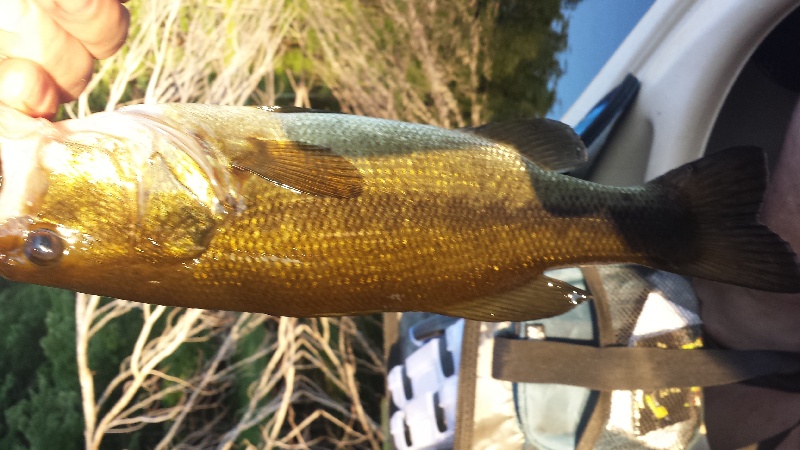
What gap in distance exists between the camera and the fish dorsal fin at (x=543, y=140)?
2.62 feet

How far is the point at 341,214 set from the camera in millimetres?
646

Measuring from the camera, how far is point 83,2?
0.61 meters

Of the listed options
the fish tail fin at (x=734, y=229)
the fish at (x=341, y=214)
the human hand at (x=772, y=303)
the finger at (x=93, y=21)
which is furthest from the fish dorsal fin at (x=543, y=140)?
the human hand at (x=772, y=303)

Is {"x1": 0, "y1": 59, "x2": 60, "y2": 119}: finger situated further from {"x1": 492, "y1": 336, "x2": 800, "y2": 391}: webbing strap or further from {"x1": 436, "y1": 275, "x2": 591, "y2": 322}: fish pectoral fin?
{"x1": 492, "y1": 336, "x2": 800, "y2": 391}: webbing strap

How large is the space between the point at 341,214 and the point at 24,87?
0.38 meters

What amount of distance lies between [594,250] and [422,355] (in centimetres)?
85

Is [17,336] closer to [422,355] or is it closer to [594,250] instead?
[422,355]

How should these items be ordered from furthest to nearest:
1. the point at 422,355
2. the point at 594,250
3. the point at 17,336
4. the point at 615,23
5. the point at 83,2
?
the point at 17,336 → the point at 615,23 → the point at 422,355 → the point at 594,250 → the point at 83,2

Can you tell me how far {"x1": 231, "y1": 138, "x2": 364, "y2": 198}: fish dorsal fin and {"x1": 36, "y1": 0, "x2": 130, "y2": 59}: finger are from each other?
0.70ft

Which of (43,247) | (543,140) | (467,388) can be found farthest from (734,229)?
(43,247)

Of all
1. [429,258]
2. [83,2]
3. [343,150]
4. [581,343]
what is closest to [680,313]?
[581,343]

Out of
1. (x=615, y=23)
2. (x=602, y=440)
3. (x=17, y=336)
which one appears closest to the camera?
(x=602, y=440)

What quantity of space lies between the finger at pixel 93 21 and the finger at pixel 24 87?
0.20 ft

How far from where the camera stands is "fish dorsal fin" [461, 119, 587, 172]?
0.80 meters
